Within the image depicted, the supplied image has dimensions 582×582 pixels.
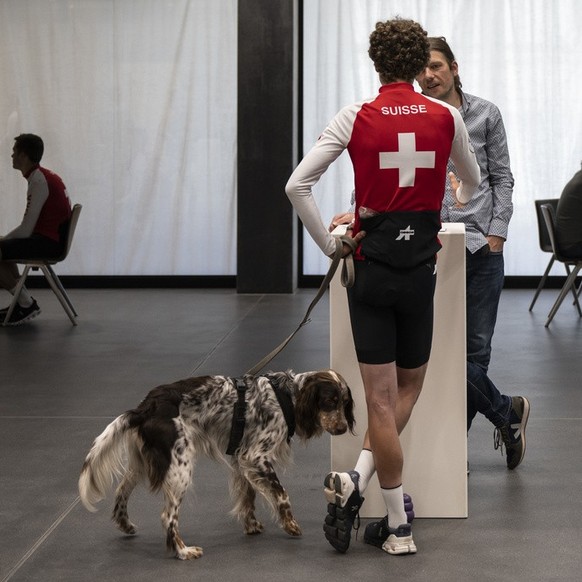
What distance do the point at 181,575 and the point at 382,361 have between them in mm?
871

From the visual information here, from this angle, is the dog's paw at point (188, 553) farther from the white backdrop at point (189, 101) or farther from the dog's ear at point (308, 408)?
the white backdrop at point (189, 101)

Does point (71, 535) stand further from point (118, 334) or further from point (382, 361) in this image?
point (118, 334)

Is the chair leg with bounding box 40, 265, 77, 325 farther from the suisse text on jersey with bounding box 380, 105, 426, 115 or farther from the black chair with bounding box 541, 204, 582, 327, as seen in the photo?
the suisse text on jersey with bounding box 380, 105, 426, 115

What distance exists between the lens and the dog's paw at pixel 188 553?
3523mm

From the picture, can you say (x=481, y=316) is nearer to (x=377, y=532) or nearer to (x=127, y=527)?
(x=377, y=532)

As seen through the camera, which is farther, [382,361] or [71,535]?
[71,535]

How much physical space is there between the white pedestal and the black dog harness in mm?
269

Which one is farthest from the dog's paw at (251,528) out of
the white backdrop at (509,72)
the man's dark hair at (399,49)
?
the white backdrop at (509,72)

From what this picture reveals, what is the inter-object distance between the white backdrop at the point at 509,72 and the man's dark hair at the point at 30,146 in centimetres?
360

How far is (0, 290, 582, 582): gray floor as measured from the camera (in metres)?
3.46

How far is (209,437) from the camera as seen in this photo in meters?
3.65

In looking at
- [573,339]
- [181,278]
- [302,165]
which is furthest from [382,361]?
[181,278]

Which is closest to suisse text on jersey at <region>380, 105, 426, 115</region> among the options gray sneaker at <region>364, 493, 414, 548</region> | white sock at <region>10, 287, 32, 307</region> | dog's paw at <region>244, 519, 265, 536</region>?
gray sneaker at <region>364, 493, 414, 548</region>

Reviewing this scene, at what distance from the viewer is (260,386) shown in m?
3.72
